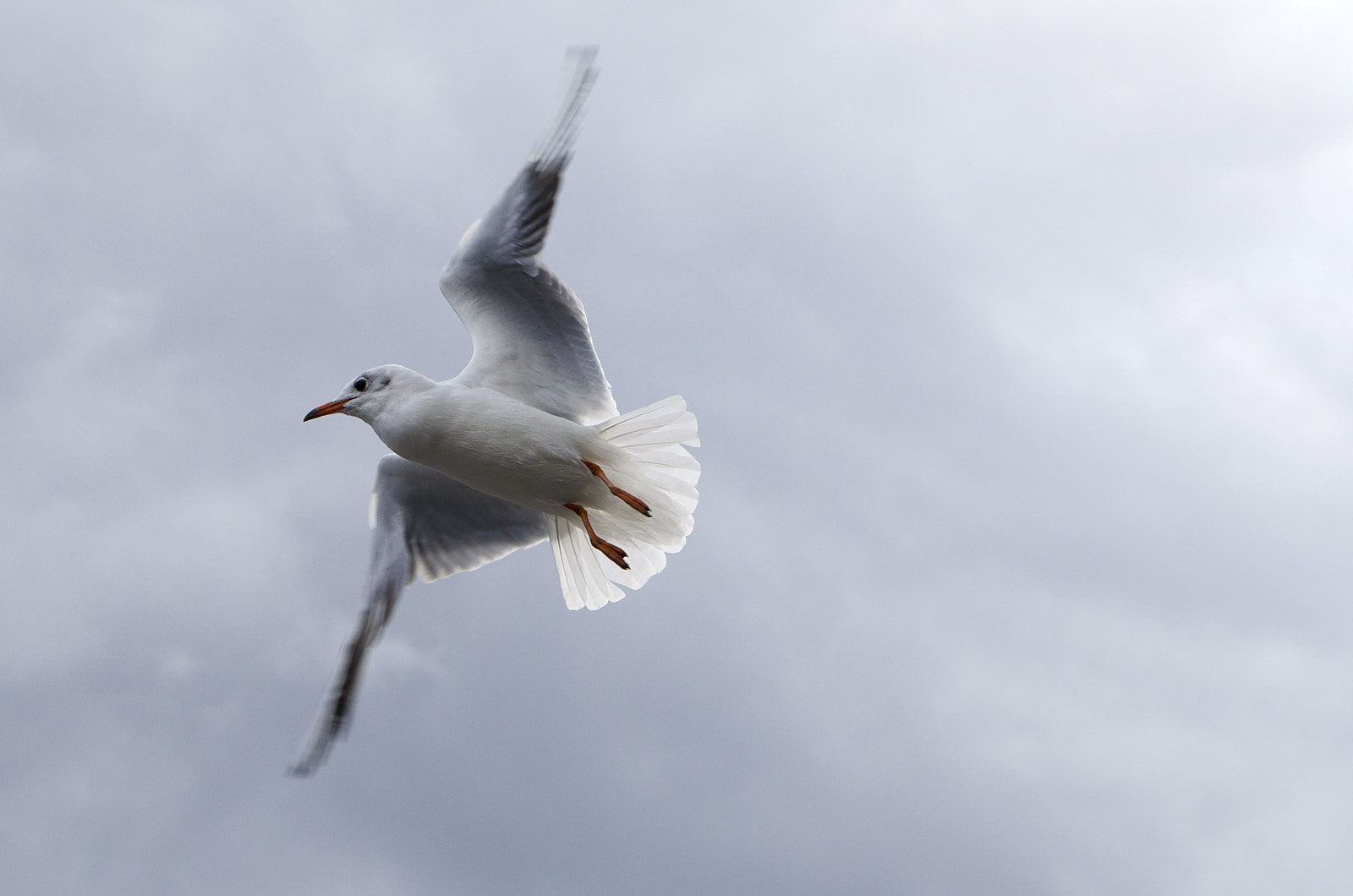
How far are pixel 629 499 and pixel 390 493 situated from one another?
157 centimetres

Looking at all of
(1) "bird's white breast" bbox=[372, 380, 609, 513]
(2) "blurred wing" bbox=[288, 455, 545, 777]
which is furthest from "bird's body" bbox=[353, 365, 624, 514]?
Result: (2) "blurred wing" bbox=[288, 455, 545, 777]

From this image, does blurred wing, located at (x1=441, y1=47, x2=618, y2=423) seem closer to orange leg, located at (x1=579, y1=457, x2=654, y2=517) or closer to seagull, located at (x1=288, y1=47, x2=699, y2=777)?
seagull, located at (x1=288, y1=47, x2=699, y2=777)

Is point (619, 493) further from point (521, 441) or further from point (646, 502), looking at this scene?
point (521, 441)

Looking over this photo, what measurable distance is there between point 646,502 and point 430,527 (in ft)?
4.59

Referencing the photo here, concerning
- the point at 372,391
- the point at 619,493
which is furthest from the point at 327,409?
the point at 619,493

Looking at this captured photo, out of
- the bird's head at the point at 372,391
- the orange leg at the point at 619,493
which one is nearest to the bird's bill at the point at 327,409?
the bird's head at the point at 372,391

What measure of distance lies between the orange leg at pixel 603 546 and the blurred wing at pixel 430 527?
797mm

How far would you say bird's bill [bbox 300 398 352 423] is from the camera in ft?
23.4

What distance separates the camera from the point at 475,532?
7.98 meters

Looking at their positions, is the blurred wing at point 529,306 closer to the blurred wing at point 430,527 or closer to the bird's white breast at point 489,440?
the bird's white breast at point 489,440

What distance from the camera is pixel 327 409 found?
7.17 metres

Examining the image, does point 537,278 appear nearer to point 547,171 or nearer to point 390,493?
point 547,171

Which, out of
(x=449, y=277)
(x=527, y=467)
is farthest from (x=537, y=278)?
(x=527, y=467)

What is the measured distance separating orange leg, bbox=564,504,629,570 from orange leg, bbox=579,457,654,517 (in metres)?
0.26
